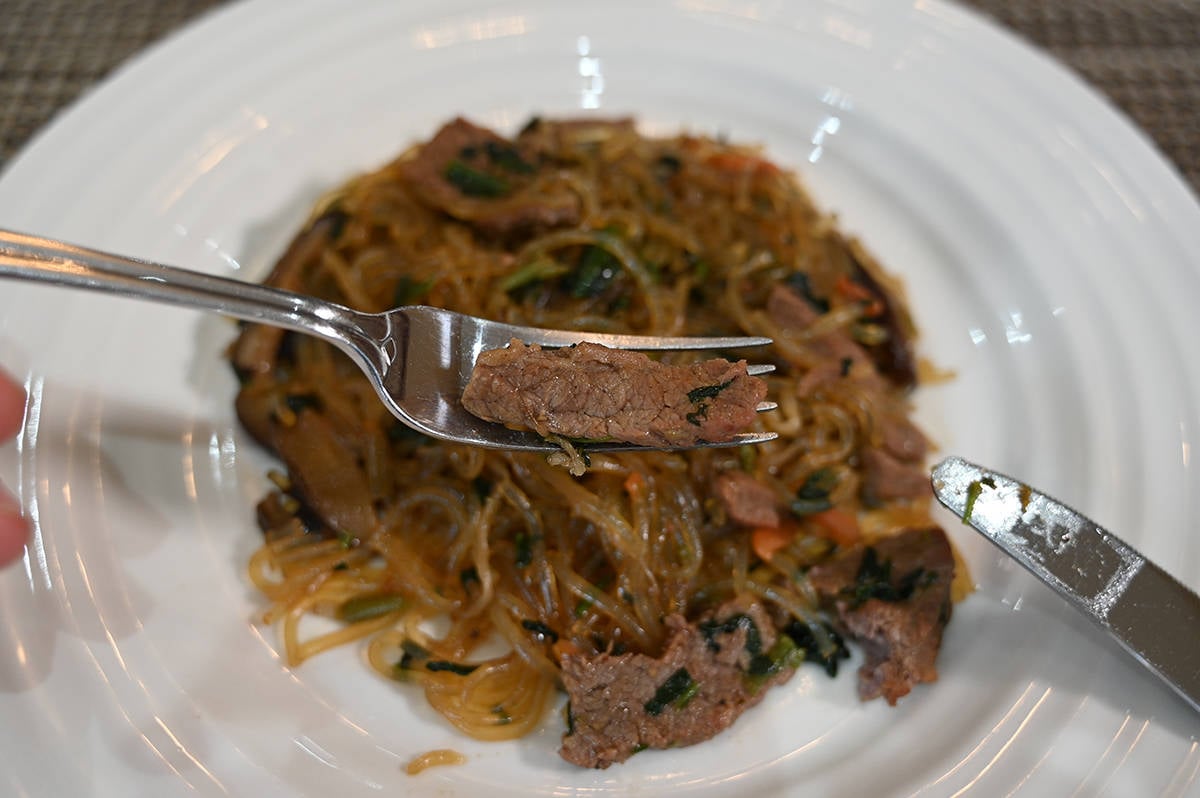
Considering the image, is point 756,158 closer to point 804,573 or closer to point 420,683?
point 804,573

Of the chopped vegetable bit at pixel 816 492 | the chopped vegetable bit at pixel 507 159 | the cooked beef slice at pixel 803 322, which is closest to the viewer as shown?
the chopped vegetable bit at pixel 816 492

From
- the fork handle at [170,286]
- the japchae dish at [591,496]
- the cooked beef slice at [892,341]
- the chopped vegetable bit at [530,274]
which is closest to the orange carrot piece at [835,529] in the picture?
the japchae dish at [591,496]

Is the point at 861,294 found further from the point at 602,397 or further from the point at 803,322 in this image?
the point at 602,397

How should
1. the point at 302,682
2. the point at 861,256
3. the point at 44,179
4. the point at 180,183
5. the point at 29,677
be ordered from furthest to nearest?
the point at 861,256 < the point at 180,183 < the point at 44,179 < the point at 302,682 < the point at 29,677

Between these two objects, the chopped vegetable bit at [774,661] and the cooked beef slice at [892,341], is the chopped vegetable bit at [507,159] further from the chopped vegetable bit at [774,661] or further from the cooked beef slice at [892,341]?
the chopped vegetable bit at [774,661]

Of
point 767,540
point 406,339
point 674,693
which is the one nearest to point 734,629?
point 674,693

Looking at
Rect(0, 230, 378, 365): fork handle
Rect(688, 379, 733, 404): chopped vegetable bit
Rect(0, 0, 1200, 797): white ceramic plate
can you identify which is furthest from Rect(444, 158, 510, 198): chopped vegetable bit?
Rect(688, 379, 733, 404): chopped vegetable bit

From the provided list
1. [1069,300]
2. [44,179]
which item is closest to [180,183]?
[44,179]

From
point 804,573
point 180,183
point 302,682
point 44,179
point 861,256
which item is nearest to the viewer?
point 302,682
